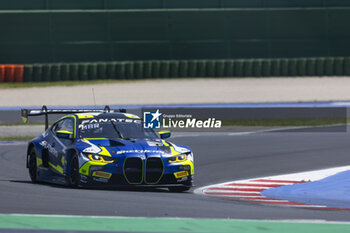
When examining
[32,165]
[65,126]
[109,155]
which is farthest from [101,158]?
[32,165]

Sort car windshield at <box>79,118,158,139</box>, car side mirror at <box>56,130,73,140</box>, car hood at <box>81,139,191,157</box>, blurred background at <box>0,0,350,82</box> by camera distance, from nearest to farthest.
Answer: car hood at <box>81,139,191,157</box>, car side mirror at <box>56,130,73,140</box>, car windshield at <box>79,118,158,139</box>, blurred background at <box>0,0,350,82</box>

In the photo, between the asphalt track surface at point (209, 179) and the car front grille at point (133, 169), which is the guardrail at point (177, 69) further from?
the car front grille at point (133, 169)

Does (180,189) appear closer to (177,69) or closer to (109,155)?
(109,155)

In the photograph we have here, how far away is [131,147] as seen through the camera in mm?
A: 13008

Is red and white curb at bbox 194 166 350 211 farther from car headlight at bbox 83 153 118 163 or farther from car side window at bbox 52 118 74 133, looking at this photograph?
car side window at bbox 52 118 74 133

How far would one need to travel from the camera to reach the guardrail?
38688mm

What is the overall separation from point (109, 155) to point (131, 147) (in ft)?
1.34

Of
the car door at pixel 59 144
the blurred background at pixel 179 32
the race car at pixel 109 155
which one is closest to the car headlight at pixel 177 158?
the race car at pixel 109 155

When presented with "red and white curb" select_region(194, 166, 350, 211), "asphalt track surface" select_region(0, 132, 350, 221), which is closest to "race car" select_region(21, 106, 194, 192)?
"asphalt track surface" select_region(0, 132, 350, 221)

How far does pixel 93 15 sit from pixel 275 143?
71.8ft

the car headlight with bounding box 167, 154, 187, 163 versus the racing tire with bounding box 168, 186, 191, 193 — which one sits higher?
the car headlight with bounding box 167, 154, 187, 163

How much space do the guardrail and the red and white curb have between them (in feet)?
77.1

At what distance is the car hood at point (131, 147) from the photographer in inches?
508

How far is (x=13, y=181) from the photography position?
1455 centimetres
